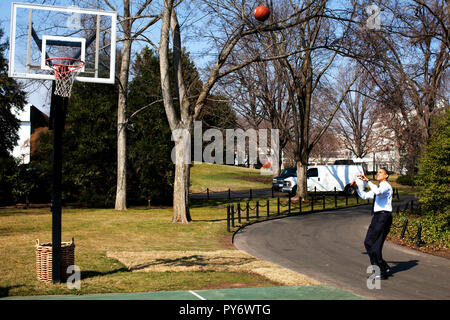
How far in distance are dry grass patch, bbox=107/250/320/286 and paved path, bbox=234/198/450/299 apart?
572 mm

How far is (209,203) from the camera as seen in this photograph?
31.5 meters

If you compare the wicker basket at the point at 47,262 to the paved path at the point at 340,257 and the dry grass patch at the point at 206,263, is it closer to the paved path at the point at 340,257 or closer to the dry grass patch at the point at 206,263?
the dry grass patch at the point at 206,263

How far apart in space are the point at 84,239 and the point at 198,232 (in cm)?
427

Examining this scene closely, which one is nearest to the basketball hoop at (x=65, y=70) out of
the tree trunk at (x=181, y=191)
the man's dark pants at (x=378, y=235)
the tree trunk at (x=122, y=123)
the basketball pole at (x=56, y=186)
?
the basketball pole at (x=56, y=186)

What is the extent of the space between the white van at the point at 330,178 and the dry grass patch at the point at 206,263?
74.1 ft

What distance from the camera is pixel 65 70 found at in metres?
10.6

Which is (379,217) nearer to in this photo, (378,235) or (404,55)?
(378,235)

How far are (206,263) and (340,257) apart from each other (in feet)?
12.4

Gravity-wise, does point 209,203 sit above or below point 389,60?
below

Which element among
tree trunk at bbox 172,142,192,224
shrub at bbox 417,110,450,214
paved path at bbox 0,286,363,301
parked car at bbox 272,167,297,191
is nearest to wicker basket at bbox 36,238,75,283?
paved path at bbox 0,286,363,301

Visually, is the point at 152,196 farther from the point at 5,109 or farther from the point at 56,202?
the point at 56,202

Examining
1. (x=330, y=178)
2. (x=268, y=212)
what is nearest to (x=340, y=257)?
(x=268, y=212)

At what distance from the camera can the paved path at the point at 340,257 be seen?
920 centimetres
